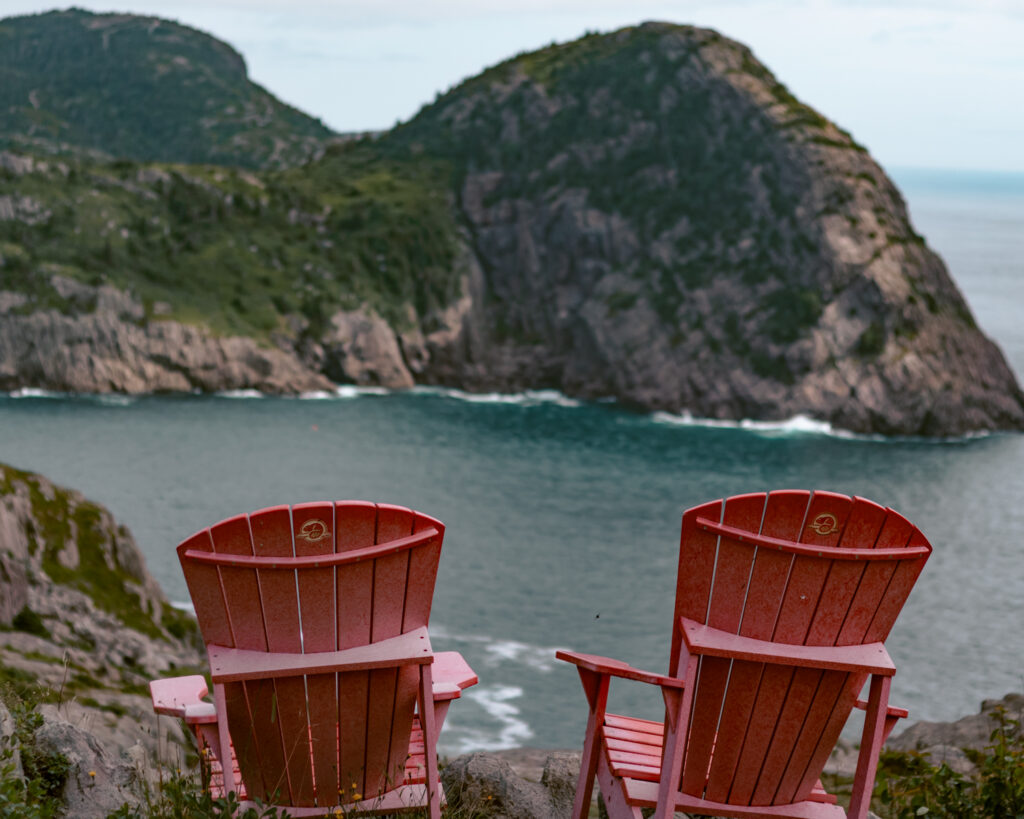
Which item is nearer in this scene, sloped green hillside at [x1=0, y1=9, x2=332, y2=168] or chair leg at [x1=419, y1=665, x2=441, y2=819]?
chair leg at [x1=419, y1=665, x2=441, y2=819]

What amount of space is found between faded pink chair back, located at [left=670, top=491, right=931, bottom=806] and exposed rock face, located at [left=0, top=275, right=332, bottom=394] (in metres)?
59.8

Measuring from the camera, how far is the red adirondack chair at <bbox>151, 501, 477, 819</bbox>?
447 cm

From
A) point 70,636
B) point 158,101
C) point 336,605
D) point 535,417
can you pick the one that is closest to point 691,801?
point 336,605

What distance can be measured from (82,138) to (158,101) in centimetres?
1168

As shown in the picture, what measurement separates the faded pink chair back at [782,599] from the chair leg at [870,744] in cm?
9

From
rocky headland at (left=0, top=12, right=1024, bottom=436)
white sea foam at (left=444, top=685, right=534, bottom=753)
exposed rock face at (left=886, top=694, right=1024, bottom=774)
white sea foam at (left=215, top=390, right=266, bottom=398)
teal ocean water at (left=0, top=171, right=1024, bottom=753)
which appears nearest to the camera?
exposed rock face at (left=886, top=694, right=1024, bottom=774)

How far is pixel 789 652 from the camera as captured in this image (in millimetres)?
4746

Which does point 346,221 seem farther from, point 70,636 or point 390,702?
point 390,702

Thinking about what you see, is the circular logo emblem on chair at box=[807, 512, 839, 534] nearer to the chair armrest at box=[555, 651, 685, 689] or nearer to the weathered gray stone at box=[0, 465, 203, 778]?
the chair armrest at box=[555, 651, 685, 689]

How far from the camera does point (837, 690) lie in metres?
4.91

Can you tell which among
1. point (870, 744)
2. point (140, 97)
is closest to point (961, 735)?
point (870, 744)

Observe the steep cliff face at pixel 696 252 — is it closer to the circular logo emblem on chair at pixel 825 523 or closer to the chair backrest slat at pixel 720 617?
the chair backrest slat at pixel 720 617

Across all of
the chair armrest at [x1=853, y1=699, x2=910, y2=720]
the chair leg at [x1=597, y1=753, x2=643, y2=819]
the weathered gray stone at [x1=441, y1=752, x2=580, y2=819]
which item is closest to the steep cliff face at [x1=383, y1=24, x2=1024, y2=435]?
the weathered gray stone at [x1=441, y1=752, x2=580, y2=819]

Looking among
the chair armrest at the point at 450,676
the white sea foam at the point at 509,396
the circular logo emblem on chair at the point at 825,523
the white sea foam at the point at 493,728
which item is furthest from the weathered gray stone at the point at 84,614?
the white sea foam at the point at 509,396
